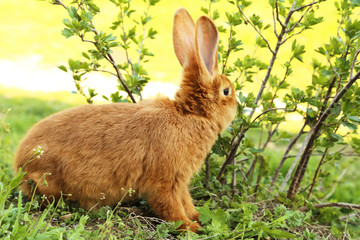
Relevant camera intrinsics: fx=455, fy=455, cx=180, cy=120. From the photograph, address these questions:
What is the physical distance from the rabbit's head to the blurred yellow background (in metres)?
4.50

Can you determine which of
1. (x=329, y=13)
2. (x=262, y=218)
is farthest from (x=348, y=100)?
(x=329, y=13)

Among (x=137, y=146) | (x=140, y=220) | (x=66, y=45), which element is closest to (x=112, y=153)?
A: (x=137, y=146)

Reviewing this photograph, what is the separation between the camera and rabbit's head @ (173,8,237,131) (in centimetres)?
326

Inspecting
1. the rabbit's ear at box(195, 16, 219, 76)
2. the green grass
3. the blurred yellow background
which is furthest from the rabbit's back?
the blurred yellow background

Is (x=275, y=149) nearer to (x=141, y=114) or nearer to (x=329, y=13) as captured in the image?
(x=141, y=114)

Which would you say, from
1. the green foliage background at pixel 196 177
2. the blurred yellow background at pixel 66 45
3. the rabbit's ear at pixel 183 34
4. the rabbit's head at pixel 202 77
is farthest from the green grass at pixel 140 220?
the blurred yellow background at pixel 66 45

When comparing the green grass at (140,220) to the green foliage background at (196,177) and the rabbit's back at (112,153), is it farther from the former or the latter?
the rabbit's back at (112,153)

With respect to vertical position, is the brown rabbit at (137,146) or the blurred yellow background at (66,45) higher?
the blurred yellow background at (66,45)

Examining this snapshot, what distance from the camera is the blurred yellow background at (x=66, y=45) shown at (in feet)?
31.0

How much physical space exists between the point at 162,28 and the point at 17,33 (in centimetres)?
394

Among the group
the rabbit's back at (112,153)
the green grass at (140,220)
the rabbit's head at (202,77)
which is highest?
the rabbit's head at (202,77)

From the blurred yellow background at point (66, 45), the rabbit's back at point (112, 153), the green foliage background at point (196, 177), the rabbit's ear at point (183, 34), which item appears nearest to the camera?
the green foliage background at point (196, 177)

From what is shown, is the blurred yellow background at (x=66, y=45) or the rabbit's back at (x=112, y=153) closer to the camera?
the rabbit's back at (x=112, y=153)

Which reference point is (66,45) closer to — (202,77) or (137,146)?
(202,77)
